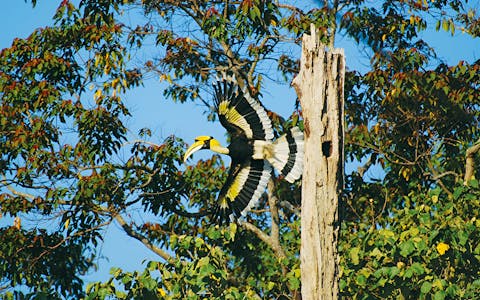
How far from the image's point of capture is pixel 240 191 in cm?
1075

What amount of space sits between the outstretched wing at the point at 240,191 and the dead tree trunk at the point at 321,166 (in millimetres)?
3580

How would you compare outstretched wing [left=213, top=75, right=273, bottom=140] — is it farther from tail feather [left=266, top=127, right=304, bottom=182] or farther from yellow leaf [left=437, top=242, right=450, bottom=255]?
yellow leaf [left=437, top=242, right=450, bottom=255]

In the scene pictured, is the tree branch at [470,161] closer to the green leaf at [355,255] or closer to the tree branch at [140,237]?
the green leaf at [355,255]

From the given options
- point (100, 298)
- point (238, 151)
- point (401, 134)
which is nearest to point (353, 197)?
point (401, 134)

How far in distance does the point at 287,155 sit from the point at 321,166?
3856mm

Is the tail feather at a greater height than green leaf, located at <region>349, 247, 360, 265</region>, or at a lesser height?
greater

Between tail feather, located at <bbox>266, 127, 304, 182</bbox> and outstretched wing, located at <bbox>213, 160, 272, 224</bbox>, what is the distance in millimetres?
227

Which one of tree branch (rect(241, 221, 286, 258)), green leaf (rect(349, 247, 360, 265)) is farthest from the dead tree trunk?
tree branch (rect(241, 221, 286, 258))

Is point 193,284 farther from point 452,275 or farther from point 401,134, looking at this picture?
point 401,134

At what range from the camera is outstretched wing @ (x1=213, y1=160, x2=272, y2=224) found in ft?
35.0

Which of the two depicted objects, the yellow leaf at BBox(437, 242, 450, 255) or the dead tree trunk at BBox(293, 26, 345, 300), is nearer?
the dead tree trunk at BBox(293, 26, 345, 300)

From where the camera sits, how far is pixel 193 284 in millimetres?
8680

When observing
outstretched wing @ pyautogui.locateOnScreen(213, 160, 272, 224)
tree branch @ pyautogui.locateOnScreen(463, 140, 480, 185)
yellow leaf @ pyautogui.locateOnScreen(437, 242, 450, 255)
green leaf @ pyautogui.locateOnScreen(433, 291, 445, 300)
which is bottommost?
green leaf @ pyautogui.locateOnScreen(433, 291, 445, 300)

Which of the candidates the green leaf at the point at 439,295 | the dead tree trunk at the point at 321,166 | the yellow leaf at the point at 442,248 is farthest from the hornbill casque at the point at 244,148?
the dead tree trunk at the point at 321,166
